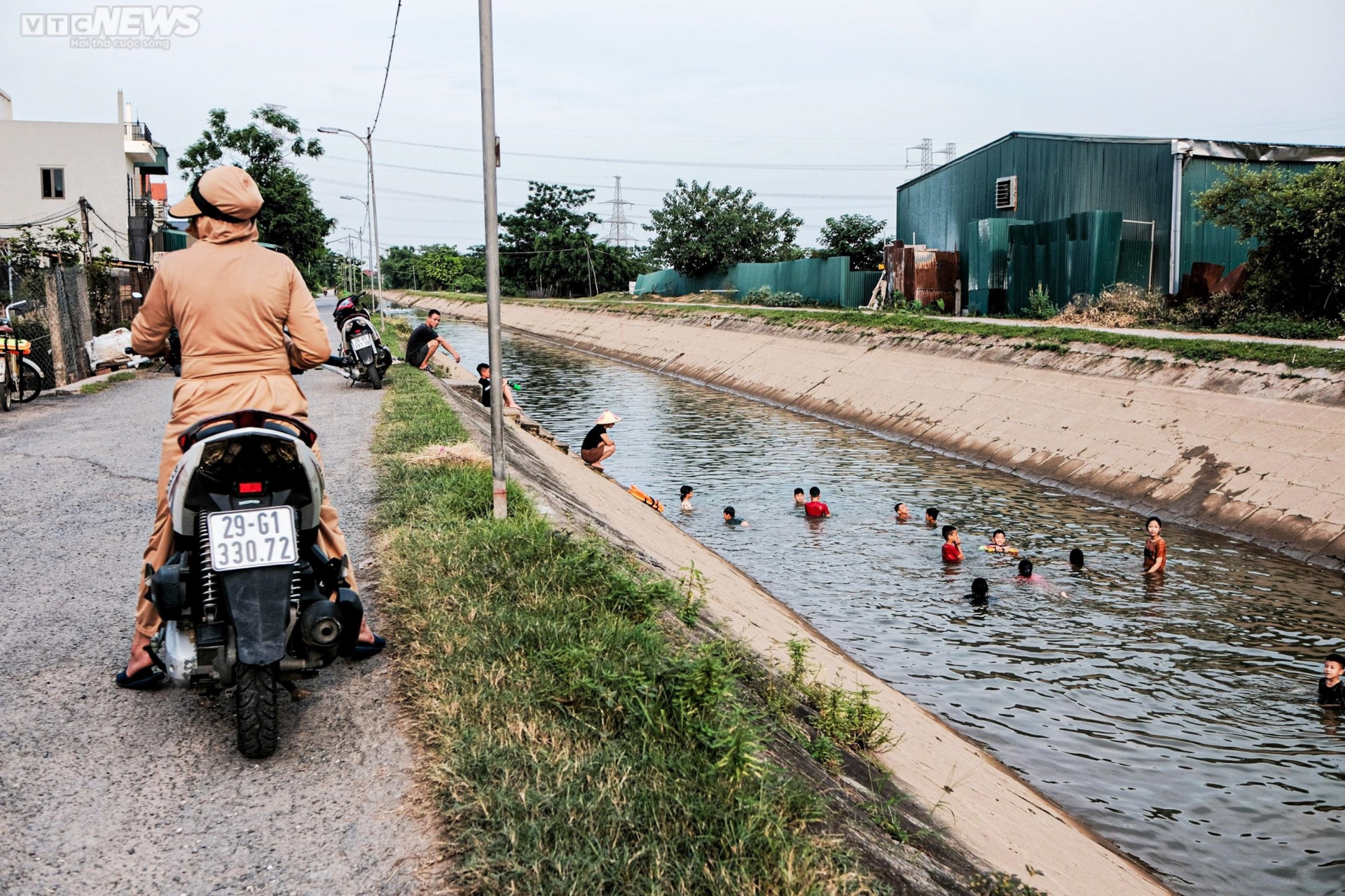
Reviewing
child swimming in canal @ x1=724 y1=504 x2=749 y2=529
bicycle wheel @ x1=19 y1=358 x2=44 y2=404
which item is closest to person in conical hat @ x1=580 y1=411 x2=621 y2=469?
child swimming in canal @ x1=724 y1=504 x2=749 y2=529

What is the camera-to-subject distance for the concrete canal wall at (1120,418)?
13.8m

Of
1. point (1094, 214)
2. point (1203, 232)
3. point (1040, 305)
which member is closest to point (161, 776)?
point (1094, 214)

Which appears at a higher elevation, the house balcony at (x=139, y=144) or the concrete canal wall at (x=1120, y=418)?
the house balcony at (x=139, y=144)

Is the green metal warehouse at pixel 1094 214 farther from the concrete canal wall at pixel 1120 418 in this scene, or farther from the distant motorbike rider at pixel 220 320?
the distant motorbike rider at pixel 220 320

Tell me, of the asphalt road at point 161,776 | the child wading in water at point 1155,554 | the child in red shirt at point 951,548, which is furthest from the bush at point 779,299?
the asphalt road at point 161,776

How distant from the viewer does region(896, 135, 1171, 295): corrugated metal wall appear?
89.2 feet

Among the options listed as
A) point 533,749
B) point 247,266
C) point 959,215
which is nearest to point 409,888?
point 533,749

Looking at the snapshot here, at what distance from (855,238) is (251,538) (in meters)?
45.8

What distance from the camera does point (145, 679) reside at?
481 centimetres

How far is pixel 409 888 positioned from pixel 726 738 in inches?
49.1

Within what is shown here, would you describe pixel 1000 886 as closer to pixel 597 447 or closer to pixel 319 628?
pixel 319 628

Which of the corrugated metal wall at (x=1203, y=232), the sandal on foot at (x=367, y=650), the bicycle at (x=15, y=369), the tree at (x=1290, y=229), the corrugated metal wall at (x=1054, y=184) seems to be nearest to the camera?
the sandal on foot at (x=367, y=650)

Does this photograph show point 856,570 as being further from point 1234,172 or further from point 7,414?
point 1234,172

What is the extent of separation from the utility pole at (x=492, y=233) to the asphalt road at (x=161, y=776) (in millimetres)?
1146
